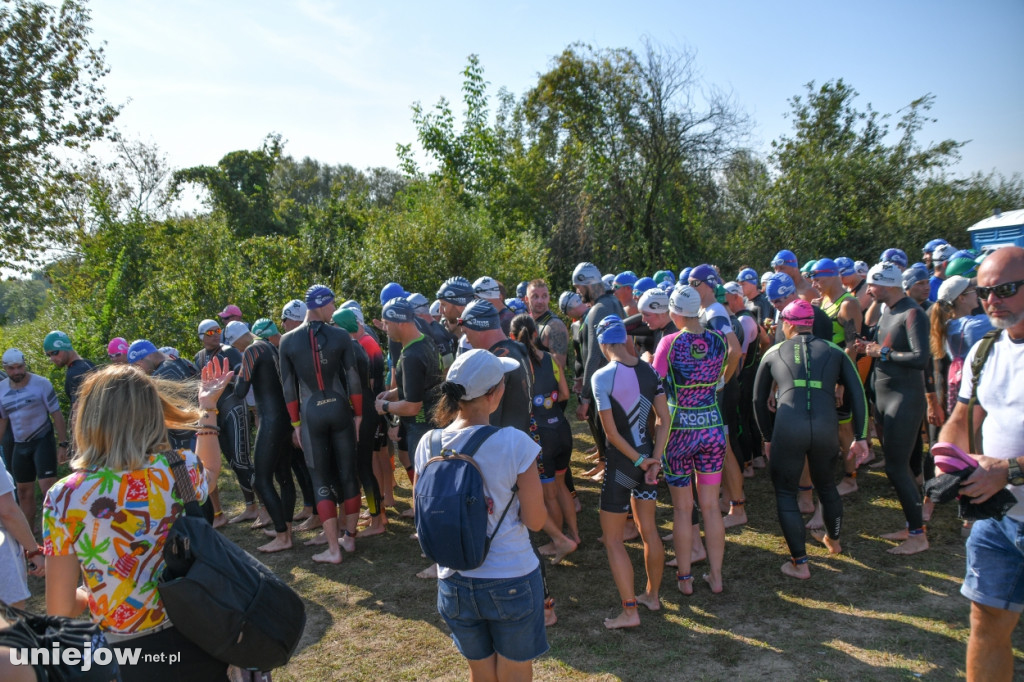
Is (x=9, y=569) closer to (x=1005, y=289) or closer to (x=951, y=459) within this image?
(x=951, y=459)

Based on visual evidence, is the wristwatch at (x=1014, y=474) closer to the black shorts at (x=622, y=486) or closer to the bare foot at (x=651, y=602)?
the black shorts at (x=622, y=486)

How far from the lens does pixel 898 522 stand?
5.68 m

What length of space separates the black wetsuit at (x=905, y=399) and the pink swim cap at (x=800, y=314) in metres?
1.03

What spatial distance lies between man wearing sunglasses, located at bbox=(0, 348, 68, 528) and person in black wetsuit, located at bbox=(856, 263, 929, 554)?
25.8 feet

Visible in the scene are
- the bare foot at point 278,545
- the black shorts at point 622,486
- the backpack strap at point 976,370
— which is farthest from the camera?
the bare foot at point 278,545

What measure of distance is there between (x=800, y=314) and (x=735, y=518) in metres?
2.13

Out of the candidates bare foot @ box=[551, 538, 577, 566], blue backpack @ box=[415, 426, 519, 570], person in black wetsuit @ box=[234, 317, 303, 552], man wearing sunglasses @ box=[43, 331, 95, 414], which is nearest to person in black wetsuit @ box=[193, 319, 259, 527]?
person in black wetsuit @ box=[234, 317, 303, 552]

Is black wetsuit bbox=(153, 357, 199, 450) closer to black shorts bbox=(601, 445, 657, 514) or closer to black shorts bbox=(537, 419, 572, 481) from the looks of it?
black shorts bbox=(537, 419, 572, 481)

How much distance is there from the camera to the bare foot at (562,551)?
5211mm

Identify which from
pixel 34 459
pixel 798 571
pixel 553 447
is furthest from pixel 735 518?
pixel 34 459

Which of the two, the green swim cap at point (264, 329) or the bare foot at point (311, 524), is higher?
the green swim cap at point (264, 329)

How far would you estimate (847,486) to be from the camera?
6.45 meters

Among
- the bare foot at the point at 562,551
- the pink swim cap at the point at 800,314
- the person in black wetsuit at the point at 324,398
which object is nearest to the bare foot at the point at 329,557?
the person in black wetsuit at the point at 324,398

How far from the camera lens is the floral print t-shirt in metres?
2.21
